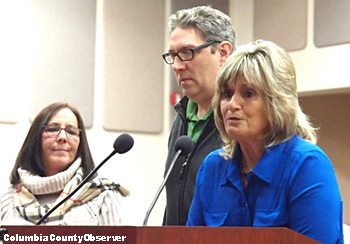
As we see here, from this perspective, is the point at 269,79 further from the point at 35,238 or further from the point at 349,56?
the point at 349,56

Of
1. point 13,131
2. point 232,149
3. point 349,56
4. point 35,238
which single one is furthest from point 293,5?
point 35,238

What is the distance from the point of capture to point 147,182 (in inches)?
280

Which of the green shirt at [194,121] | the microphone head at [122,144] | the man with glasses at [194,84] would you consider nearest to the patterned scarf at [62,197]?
the man with glasses at [194,84]

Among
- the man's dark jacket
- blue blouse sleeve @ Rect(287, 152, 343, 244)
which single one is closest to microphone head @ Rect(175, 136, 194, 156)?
the man's dark jacket

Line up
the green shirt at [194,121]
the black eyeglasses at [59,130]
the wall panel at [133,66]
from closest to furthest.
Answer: the green shirt at [194,121]
the black eyeglasses at [59,130]
the wall panel at [133,66]

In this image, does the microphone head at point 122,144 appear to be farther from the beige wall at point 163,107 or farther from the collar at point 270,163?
the beige wall at point 163,107

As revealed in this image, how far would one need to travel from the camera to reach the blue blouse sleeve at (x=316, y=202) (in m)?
1.95

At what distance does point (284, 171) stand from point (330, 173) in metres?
0.14

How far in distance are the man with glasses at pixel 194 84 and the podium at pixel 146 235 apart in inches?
43.8

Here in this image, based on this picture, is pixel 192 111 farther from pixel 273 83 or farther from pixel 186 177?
pixel 273 83

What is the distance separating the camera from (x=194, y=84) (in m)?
2.94

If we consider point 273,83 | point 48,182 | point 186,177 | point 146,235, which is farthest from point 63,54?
point 146,235

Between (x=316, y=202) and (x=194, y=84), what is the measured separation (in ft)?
3.60

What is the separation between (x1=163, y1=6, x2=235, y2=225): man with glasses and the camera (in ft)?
9.31
